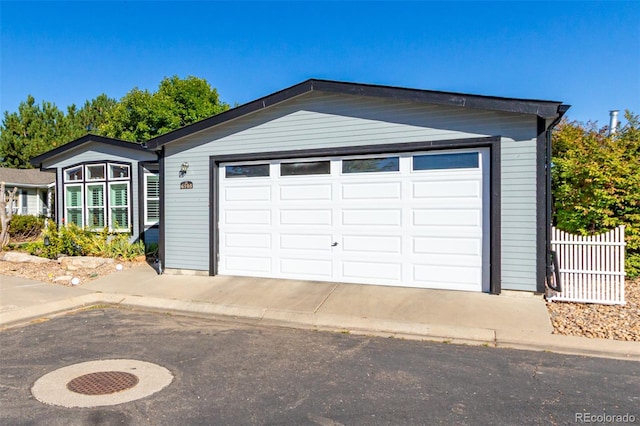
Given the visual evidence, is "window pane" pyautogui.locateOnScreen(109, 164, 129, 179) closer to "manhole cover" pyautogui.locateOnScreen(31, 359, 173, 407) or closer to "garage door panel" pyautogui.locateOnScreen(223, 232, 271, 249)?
"garage door panel" pyautogui.locateOnScreen(223, 232, 271, 249)

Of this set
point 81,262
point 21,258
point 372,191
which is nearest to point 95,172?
point 21,258

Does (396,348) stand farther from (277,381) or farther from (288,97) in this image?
(288,97)

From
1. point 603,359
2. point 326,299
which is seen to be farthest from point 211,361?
point 603,359

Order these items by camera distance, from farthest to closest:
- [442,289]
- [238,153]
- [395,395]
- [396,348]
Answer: [238,153], [442,289], [396,348], [395,395]

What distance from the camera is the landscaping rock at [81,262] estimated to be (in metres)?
9.46

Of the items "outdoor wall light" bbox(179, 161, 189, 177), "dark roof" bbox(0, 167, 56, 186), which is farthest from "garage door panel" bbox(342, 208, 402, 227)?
"dark roof" bbox(0, 167, 56, 186)

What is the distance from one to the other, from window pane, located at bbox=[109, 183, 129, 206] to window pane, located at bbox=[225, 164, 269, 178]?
4834mm

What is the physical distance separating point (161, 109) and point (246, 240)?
1799cm

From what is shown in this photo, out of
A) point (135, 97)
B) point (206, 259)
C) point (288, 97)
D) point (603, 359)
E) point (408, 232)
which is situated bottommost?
point (603, 359)

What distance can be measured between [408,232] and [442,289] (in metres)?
1.14

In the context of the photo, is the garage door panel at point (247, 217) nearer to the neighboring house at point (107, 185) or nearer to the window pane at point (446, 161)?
the window pane at point (446, 161)

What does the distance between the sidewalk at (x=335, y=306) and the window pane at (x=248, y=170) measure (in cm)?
216

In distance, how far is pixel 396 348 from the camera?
4.80m

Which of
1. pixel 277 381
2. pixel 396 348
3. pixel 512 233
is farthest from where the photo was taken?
pixel 512 233
